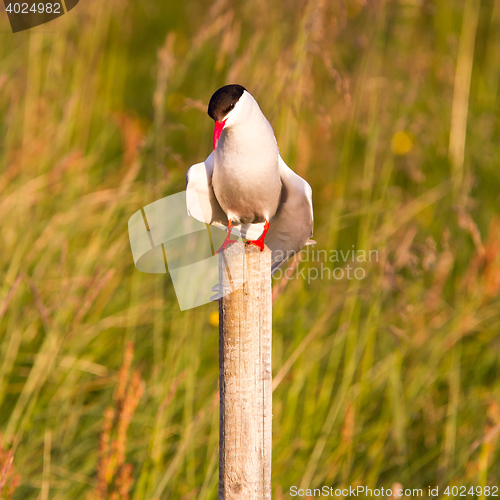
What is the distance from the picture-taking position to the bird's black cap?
1.23 metres

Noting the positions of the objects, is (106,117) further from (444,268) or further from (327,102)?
(444,268)

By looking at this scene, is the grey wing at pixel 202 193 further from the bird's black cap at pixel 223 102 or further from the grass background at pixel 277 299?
the grass background at pixel 277 299

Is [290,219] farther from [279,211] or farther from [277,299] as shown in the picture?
[277,299]

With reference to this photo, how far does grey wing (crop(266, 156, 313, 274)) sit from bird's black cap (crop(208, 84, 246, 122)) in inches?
7.8

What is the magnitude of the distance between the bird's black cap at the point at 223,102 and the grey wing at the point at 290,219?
0.20 m

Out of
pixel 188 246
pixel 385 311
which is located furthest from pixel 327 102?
pixel 188 246

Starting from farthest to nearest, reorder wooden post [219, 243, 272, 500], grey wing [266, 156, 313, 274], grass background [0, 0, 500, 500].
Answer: grass background [0, 0, 500, 500] < grey wing [266, 156, 313, 274] < wooden post [219, 243, 272, 500]

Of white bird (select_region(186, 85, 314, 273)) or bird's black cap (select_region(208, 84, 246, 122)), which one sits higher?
bird's black cap (select_region(208, 84, 246, 122))

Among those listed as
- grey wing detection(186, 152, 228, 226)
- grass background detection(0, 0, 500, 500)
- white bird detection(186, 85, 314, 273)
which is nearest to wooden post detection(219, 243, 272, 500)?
white bird detection(186, 85, 314, 273)

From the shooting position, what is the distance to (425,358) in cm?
249

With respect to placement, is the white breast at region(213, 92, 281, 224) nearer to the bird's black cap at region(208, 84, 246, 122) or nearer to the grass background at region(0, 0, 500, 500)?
the bird's black cap at region(208, 84, 246, 122)

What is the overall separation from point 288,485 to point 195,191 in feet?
3.86

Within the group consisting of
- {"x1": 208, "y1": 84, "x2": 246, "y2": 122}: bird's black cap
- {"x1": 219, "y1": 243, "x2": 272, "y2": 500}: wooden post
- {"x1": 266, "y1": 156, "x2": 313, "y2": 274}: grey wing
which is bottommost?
{"x1": 219, "y1": 243, "x2": 272, "y2": 500}: wooden post

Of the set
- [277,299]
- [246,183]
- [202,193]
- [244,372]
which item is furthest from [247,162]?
[277,299]
